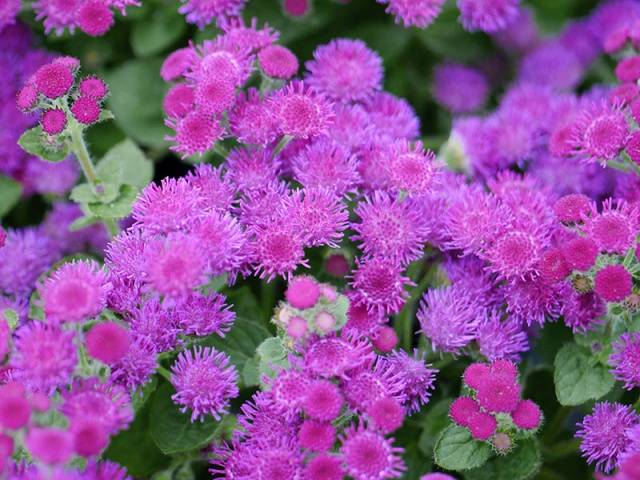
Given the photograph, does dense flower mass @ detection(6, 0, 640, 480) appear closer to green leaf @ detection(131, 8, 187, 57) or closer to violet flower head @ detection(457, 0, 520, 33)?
violet flower head @ detection(457, 0, 520, 33)

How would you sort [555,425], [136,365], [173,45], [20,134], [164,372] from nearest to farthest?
[136,365] → [164,372] → [555,425] → [20,134] → [173,45]

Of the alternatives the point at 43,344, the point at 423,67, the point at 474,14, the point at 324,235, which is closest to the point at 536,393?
the point at 324,235

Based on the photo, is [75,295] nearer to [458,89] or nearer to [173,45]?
[173,45]

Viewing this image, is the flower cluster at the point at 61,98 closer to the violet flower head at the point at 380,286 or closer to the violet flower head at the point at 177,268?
the violet flower head at the point at 177,268

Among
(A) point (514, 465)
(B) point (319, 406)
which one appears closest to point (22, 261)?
(B) point (319, 406)

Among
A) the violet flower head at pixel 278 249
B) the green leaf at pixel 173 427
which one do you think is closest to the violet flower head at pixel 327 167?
the violet flower head at pixel 278 249
